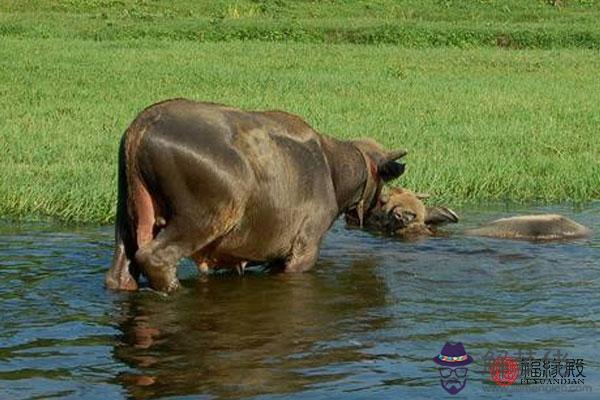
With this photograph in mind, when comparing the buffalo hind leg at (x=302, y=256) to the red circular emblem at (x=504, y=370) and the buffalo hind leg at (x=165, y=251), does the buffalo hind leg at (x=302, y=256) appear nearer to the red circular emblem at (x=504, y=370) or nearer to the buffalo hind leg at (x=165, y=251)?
the buffalo hind leg at (x=165, y=251)

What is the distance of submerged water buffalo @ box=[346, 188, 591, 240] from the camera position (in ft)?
35.3

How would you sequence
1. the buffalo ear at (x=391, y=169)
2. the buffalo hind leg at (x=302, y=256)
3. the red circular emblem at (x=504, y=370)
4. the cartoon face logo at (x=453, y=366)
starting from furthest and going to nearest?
1. the buffalo ear at (x=391, y=169)
2. the buffalo hind leg at (x=302, y=256)
3. the red circular emblem at (x=504, y=370)
4. the cartoon face logo at (x=453, y=366)

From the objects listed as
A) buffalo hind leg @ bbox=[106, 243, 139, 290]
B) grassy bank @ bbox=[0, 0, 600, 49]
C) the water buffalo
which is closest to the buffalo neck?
the water buffalo

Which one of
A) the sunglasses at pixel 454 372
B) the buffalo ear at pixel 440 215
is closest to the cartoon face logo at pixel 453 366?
the sunglasses at pixel 454 372

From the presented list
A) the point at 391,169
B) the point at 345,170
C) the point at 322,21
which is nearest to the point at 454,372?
the point at 345,170

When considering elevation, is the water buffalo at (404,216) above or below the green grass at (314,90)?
above

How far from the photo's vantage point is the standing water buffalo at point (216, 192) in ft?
25.8

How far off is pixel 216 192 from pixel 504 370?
2280mm

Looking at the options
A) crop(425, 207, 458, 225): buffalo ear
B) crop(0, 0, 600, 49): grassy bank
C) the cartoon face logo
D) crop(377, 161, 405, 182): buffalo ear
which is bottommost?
crop(0, 0, 600, 49): grassy bank

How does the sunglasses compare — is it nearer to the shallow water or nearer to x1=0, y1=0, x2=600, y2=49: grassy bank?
the shallow water

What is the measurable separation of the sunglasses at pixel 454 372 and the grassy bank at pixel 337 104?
517 cm

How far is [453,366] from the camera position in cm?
667

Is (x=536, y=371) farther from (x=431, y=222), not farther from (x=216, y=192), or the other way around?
(x=431, y=222)

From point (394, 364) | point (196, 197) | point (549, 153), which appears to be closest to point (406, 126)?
point (549, 153)
